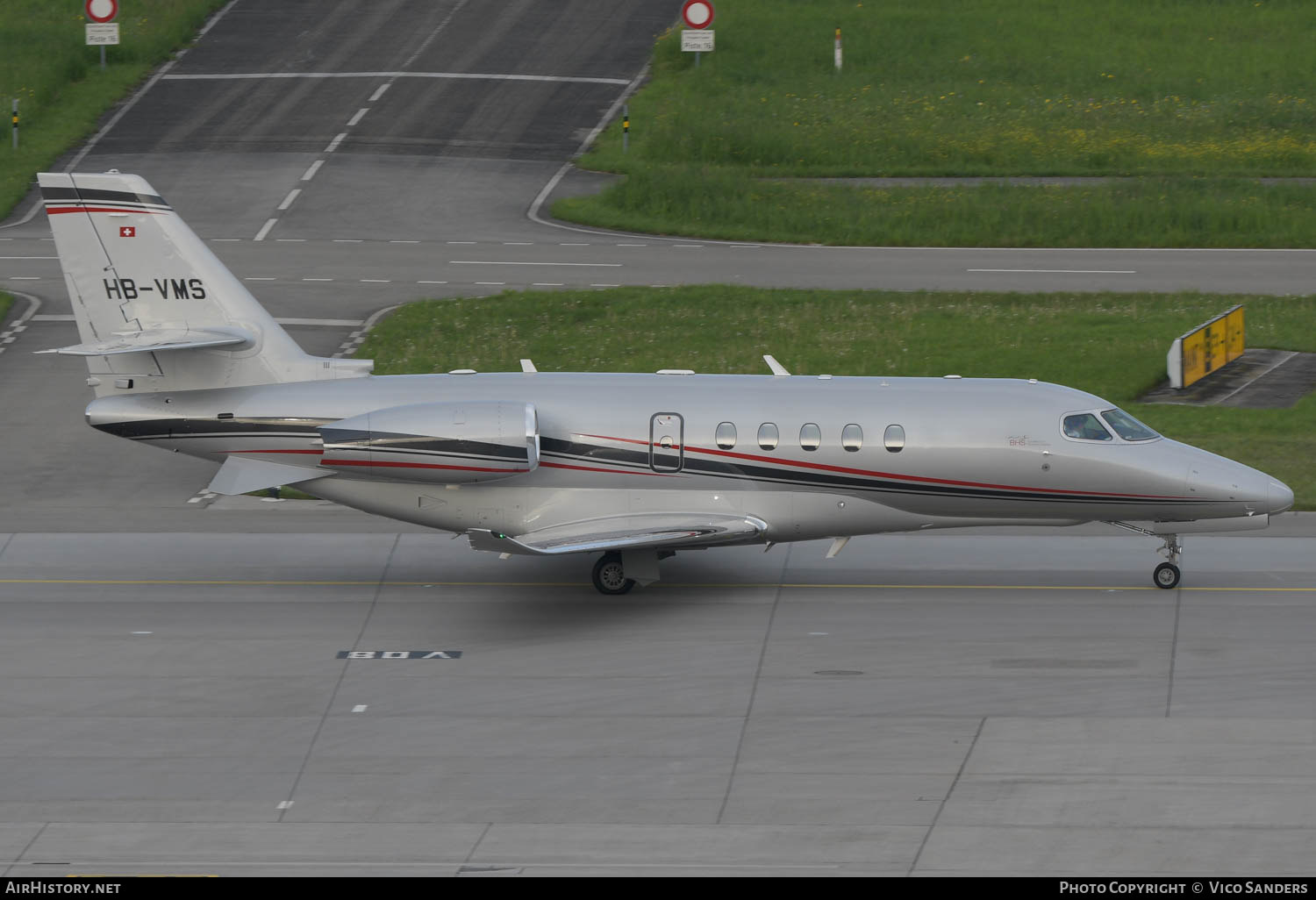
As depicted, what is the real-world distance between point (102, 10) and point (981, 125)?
29.5 metres

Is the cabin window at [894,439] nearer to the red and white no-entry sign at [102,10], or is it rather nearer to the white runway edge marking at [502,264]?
the white runway edge marking at [502,264]

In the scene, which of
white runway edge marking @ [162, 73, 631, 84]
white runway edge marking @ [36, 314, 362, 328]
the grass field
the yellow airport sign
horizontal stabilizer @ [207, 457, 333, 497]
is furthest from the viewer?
white runway edge marking @ [162, 73, 631, 84]

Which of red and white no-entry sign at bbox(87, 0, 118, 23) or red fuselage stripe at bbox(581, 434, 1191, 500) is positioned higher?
red and white no-entry sign at bbox(87, 0, 118, 23)

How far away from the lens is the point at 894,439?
2417 cm

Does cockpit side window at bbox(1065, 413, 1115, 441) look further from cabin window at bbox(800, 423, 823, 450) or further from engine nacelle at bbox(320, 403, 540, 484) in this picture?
engine nacelle at bbox(320, 403, 540, 484)

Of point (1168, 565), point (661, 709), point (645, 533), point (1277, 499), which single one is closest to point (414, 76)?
point (645, 533)

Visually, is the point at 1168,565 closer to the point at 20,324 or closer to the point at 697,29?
the point at 20,324

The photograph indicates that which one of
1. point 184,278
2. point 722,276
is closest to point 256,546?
point 184,278

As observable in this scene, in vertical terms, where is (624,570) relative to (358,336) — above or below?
below

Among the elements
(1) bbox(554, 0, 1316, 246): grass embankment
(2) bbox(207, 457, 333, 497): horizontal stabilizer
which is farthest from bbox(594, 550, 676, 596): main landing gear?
(1) bbox(554, 0, 1316, 246): grass embankment

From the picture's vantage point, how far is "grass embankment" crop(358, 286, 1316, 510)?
35812 millimetres

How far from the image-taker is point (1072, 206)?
47438mm

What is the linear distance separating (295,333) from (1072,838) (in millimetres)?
25686

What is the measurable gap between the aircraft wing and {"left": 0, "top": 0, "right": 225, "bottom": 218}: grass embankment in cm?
3030
